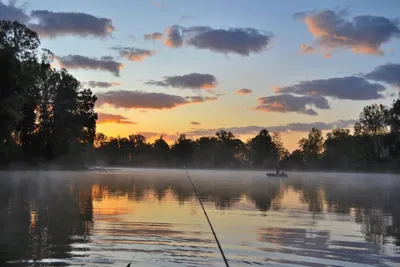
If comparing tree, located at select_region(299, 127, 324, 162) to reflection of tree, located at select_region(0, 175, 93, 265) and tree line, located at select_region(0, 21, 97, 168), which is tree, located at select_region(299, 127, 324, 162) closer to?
tree line, located at select_region(0, 21, 97, 168)

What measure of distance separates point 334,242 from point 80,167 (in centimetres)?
10265

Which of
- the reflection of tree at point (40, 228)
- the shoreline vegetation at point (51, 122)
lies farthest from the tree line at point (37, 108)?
the reflection of tree at point (40, 228)

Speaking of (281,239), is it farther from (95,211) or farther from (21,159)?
(21,159)

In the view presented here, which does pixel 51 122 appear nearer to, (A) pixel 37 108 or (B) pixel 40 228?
(A) pixel 37 108

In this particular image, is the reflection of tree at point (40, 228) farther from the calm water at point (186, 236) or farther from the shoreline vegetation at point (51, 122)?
the shoreline vegetation at point (51, 122)

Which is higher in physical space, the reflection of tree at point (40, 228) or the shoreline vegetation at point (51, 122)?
the shoreline vegetation at point (51, 122)

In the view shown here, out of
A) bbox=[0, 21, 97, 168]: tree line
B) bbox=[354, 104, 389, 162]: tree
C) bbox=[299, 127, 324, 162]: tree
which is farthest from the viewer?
bbox=[299, 127, 324, 162]: tree

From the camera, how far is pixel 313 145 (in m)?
197

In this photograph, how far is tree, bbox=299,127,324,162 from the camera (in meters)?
195

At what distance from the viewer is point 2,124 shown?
5697 centimetres

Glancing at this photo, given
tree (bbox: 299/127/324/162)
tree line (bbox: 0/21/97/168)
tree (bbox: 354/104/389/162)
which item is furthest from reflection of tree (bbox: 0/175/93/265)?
tree (bbox: 299/127/324/162)

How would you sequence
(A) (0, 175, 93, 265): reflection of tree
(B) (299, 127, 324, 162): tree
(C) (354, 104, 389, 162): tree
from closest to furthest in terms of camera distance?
(A) (0, 175, 93, 265): reflection of tree, (C) (354, 104, 389, 162): tree, (B) (299, 127, 324, 162): tree

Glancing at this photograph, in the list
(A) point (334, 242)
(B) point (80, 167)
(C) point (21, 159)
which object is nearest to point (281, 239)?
(A) point (334, 242)

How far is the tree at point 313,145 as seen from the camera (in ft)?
640
